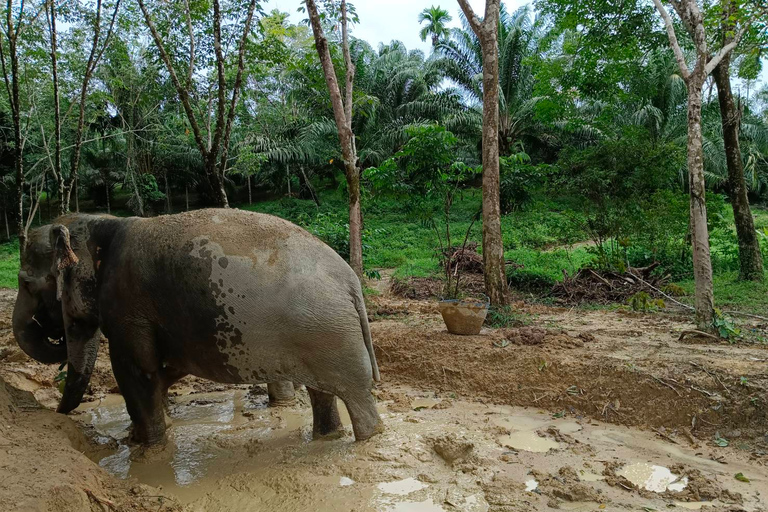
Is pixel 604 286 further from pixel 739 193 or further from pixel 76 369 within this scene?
pixel 76 369

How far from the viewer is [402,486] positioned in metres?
3.82

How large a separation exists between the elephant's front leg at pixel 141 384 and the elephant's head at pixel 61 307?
537mm

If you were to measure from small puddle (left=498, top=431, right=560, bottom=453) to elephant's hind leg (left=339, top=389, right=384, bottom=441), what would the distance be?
1195 mm

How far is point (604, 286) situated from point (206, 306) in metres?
9.43

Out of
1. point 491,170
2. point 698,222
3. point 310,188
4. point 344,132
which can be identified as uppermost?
point 310,188

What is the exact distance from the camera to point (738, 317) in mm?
8477

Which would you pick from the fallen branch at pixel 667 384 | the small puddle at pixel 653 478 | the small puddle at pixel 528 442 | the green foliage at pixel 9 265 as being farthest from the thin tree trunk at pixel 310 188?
the small puddle at pixel 653 478

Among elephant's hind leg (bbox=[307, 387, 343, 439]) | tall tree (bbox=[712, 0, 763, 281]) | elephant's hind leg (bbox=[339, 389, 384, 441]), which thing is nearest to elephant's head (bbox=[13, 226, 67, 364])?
elephant's hind leg (bbox=[307, 387, 343, 439])

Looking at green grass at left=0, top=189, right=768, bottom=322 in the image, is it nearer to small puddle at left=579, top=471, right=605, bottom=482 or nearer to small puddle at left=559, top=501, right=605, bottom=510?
small puddle at left=579, top=471, right=605, bottom=482

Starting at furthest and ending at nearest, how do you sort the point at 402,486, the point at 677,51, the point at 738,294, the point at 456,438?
1. the point at 738,294
2. the point at 677,51
3. the point at 456,438
4. the point at 402,486

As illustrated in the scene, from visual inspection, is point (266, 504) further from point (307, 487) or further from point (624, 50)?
point (624, 50)

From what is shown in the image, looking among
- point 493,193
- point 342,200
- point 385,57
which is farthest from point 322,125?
point 493,193

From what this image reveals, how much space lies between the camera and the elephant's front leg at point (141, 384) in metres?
4.34

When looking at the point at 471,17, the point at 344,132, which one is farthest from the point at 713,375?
the point at 471,17
